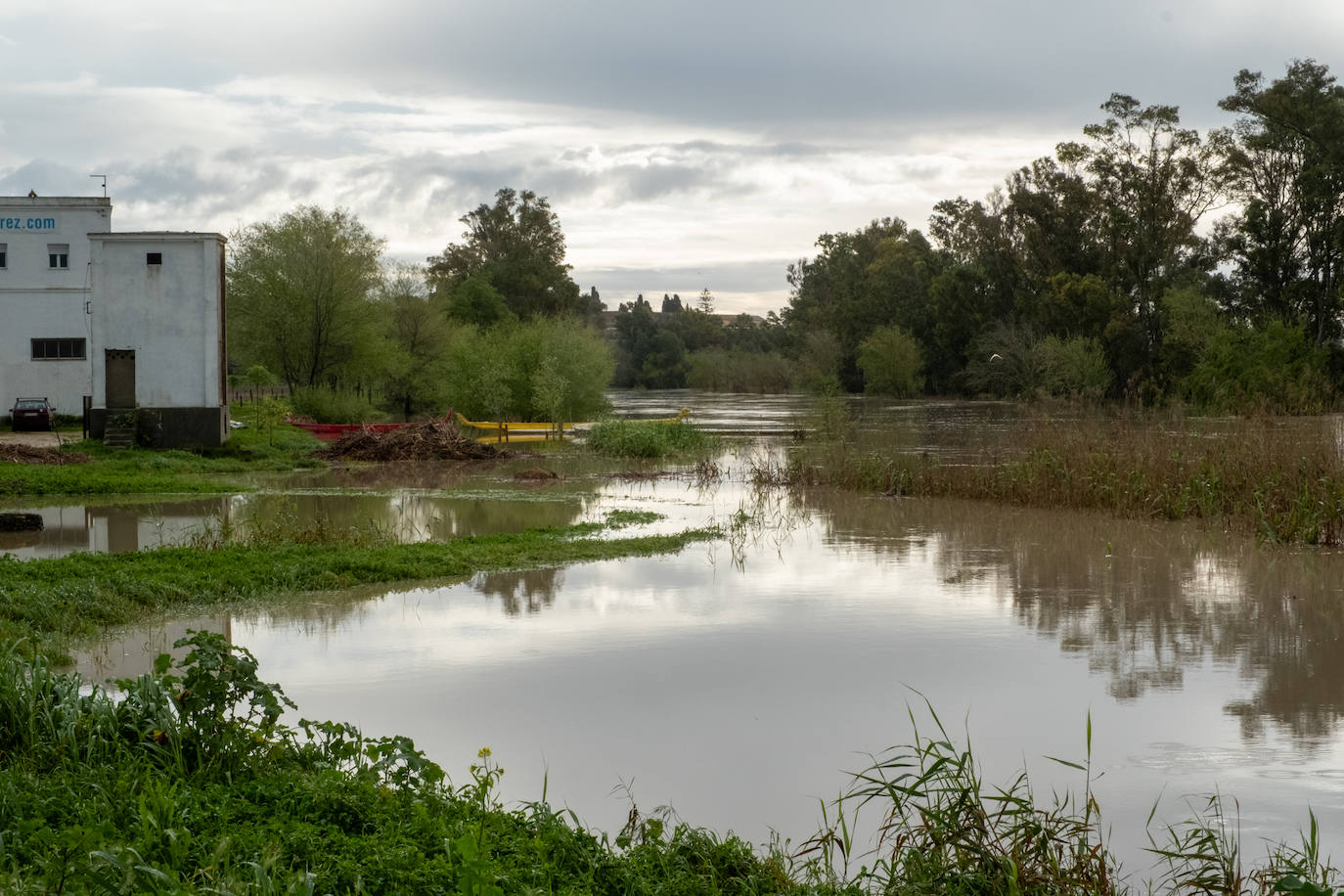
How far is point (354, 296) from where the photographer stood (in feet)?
156

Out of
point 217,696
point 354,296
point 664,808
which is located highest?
point 354,296

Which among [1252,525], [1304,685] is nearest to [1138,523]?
[1252,525]

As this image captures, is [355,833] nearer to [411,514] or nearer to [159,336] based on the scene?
[411,514]

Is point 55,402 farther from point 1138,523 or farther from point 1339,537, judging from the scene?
point 1339,537

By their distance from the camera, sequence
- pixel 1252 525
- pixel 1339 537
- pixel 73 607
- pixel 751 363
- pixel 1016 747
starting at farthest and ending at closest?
pixel 751 363
pixel 1252 525
pixel 1339 537
pixel 73 607
pixel 1016 747

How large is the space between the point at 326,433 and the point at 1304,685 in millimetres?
31154

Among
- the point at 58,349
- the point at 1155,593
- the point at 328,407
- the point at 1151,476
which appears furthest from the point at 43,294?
the point at 1155,593

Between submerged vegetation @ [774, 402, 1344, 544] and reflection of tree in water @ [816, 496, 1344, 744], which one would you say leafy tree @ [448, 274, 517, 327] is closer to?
submerged vegetation @ [774, 402, 1344, 544]

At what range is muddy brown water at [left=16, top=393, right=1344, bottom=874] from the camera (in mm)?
7172

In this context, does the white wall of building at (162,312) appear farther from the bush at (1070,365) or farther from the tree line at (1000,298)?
the bush at (1070,365)

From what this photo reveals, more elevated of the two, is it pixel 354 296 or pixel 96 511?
pixel 354 296

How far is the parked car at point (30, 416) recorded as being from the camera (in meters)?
33.9

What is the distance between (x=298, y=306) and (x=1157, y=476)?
36.3 metres

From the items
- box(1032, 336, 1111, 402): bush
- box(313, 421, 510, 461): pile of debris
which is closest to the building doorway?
box(313, 421, 510, 461): pile of debris
